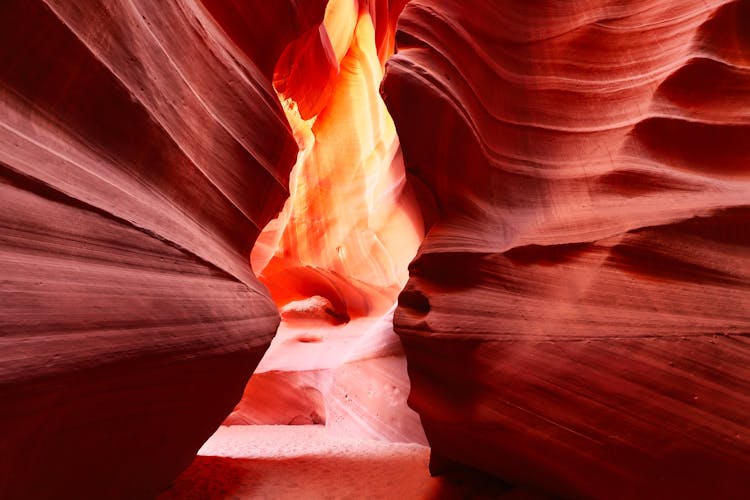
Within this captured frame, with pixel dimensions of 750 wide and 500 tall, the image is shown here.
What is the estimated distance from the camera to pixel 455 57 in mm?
3289

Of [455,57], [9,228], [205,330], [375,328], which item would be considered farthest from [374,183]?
[9,228]

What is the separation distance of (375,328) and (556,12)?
4304 millimetres

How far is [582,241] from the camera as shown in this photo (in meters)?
2.49

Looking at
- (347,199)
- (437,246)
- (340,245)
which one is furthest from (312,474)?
(347,199)

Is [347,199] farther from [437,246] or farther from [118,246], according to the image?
[118,246]

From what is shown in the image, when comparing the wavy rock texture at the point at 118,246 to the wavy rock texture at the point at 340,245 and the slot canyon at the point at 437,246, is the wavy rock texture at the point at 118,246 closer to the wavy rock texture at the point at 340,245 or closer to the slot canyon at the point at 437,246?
the slot canyon at the point at 437,246

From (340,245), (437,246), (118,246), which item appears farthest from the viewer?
(340,245)

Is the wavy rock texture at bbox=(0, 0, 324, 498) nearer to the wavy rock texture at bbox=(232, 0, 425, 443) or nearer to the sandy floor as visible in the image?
the sandy floor

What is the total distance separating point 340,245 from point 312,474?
537cm

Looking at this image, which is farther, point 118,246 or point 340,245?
point 340,245

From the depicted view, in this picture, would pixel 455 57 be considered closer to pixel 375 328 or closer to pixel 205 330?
pixel 205 330

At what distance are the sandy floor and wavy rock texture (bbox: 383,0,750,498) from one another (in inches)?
12.0

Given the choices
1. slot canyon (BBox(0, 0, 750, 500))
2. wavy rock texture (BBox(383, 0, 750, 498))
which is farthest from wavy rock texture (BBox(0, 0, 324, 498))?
wavy rock texture (BBox(383, 0, 750, 498))

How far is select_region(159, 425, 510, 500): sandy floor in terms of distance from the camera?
2902 mm
